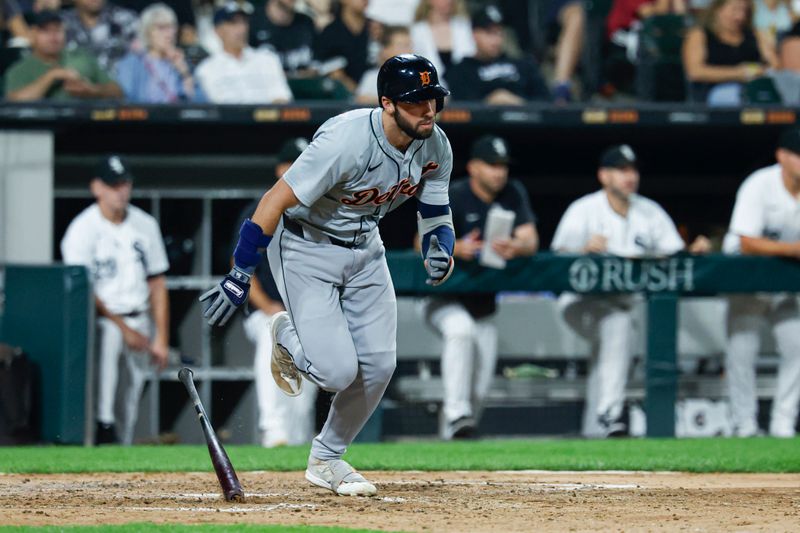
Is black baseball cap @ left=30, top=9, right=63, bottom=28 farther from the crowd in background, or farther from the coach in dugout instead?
the coach in dugout

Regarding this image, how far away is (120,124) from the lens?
903 centimetres

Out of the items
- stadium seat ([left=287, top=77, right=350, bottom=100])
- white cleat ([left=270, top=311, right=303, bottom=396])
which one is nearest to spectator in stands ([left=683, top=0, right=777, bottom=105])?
stadium seat ([left=287, top=77, right=350, bottom=100])

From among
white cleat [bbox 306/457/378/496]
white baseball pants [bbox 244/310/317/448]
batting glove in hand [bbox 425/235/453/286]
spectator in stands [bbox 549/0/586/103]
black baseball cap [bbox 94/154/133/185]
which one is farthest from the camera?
spectator in stands [bbox 549/0/586/103]

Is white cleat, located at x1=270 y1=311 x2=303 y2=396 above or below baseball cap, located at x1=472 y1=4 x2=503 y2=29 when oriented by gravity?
below

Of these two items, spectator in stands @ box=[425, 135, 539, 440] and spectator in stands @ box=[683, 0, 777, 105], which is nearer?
spectator in stands @ box=[425, 135, 539, 440]

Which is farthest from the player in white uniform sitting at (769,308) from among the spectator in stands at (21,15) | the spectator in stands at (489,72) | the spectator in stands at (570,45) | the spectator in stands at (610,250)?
the spectator in stands at (21,15)

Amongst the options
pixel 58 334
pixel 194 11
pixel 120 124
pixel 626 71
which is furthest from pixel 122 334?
pixel 626 71

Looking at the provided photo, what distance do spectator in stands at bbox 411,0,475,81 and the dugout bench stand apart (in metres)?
2.47

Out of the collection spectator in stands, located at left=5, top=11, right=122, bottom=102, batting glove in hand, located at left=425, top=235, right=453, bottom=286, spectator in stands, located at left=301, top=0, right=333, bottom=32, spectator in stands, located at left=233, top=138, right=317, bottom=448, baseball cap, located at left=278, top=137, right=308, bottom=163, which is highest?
spectator in stands, located at left=301, top=0, right=333, bottom=32

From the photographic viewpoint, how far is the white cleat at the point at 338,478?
4938 mm

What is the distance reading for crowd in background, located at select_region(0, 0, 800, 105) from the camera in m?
9.16

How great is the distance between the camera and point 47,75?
879 cm

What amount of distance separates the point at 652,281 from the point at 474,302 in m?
1.05

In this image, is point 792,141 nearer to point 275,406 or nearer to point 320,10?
point 275,406
